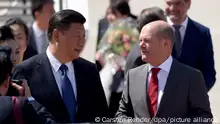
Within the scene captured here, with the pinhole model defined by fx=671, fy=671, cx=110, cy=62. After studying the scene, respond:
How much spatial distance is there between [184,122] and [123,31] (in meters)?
2.08

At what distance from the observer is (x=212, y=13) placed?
1027 cm

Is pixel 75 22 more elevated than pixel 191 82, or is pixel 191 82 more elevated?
pixel 75 22

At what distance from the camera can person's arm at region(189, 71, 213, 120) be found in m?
4.96

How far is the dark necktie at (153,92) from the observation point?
5039 millimetres

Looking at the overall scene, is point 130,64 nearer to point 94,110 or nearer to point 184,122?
point 94,110

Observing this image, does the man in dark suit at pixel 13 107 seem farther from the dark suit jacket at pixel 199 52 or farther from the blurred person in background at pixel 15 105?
the dark suit jacket at pixel 199 52

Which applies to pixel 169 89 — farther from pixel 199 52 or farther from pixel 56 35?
pixel 199 52

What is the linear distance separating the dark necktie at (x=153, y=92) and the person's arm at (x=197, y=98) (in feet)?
0.87

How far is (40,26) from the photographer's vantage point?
28.4 ft

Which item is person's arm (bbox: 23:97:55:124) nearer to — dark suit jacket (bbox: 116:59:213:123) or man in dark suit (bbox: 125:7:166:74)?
dark suit jacket (bbox: 116:59:213:123)

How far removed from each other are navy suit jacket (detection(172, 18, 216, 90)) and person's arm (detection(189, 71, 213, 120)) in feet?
5.14

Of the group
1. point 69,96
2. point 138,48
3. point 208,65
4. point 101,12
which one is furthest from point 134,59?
point 101,12

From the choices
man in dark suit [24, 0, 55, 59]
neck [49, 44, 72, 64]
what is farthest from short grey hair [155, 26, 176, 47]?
man in dark suit [24, 0, 55, 59]

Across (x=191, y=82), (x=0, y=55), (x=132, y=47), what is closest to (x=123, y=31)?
(x=132, y=47)
